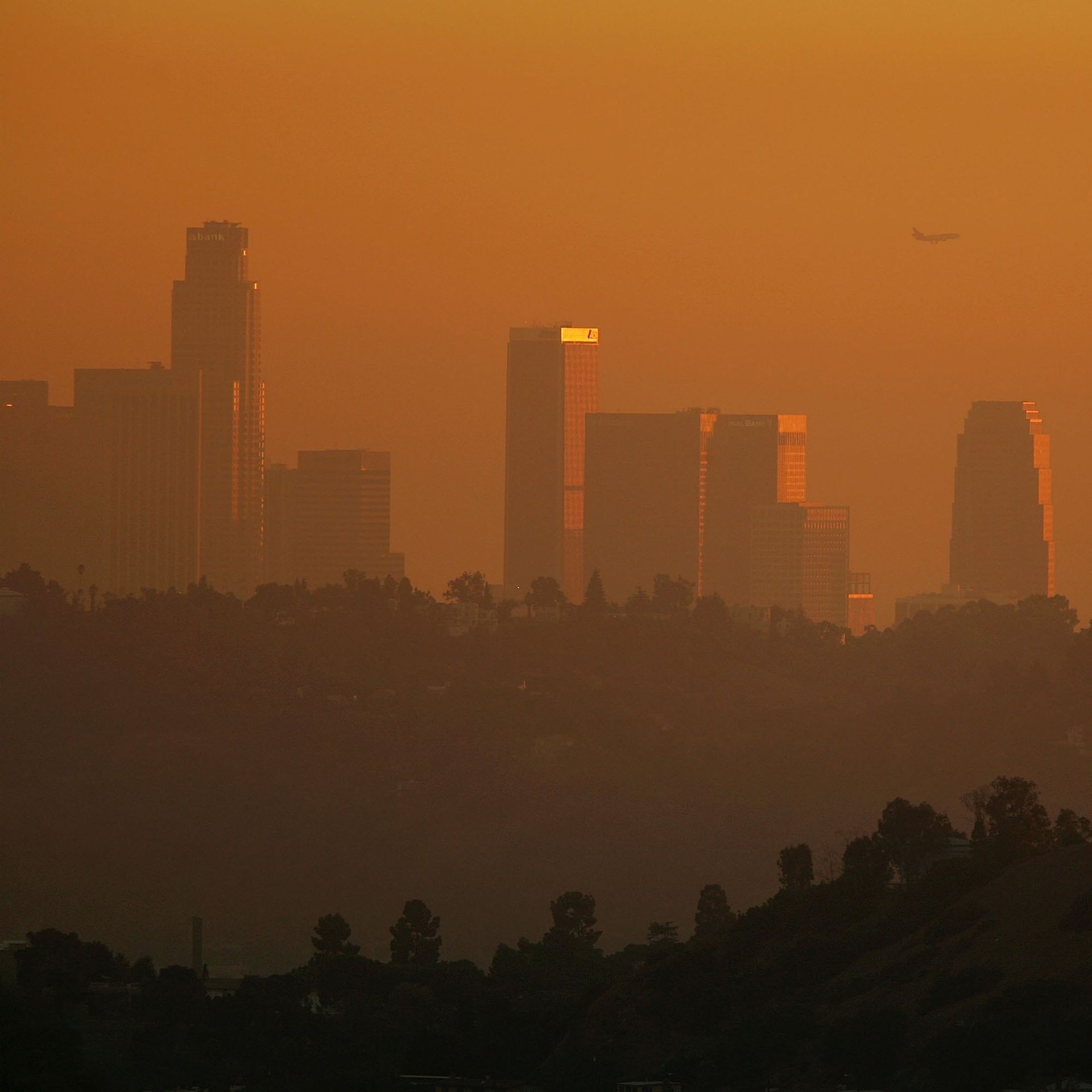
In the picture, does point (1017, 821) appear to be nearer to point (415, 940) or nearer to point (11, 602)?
point (415, 940)

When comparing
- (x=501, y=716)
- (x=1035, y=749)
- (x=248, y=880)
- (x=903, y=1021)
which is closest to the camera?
(x=903, y=1021)

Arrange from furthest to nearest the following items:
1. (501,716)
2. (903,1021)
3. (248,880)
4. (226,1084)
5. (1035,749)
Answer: (501,716) < (1035,749) < (248,880) < (226,1084) < (903,1021)

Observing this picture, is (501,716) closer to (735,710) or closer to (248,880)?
(735,710)

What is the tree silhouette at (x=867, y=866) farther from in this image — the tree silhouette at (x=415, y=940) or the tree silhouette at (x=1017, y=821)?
the tree silhouette at (x=415, y=940)

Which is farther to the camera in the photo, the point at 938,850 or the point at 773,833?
the point at 773,833

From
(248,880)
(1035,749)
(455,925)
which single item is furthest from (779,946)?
(1035,749)

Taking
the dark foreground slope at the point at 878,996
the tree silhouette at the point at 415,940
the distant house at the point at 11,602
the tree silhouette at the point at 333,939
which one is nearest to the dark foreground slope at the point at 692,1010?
the dark foreground slope at the point at 878,996

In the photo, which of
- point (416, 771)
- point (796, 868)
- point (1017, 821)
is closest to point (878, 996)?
point (1017, 821)

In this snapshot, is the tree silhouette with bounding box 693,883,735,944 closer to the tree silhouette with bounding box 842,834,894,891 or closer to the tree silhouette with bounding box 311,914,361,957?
the tree silhouette with bounding box 842,834,894,891
